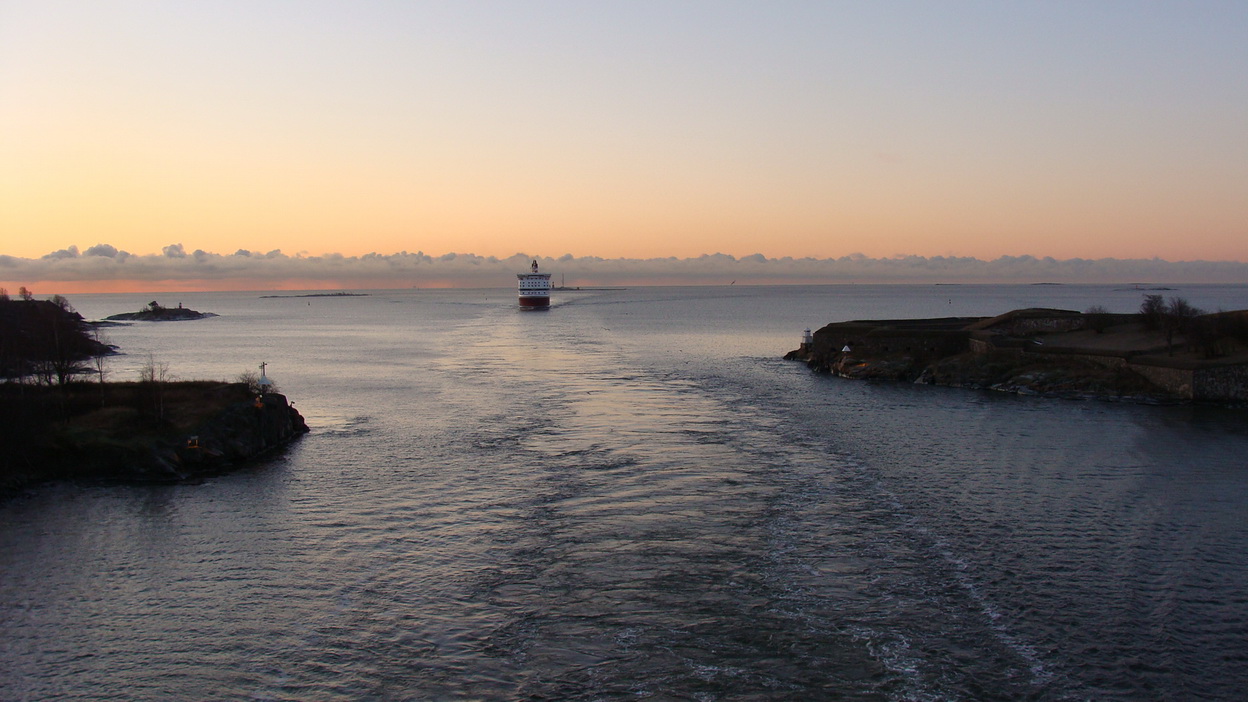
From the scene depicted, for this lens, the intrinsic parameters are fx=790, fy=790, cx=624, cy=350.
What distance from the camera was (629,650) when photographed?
687 inches

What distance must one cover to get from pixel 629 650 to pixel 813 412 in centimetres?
3227

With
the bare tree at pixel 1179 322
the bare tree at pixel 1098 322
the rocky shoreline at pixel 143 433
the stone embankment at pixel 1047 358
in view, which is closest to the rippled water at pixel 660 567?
the rocky shoreline at pixel 143 433

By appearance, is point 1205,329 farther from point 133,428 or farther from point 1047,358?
point 133,428

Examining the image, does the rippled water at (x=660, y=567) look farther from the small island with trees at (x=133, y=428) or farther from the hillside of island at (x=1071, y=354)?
the hillside of island at (x=1071, y=354)

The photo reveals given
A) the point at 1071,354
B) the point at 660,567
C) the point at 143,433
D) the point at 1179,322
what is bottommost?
the point at 660,567

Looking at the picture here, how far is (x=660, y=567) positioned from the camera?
72.1 feet

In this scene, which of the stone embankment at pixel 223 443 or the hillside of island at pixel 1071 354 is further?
the hillside of island at pixel 1071 354

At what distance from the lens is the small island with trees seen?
108 feet

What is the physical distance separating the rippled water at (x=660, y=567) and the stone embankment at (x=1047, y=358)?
660 cm

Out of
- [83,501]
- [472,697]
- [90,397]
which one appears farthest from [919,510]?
[90,397]

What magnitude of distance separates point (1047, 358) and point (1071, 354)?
1.56 metres

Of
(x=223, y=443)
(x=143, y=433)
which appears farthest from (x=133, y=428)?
(x=223, y=443)

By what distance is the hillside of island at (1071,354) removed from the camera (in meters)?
49.5

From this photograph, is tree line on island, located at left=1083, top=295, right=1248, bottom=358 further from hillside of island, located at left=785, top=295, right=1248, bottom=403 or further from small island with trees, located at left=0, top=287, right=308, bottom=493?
small island with trees, located at left=0, top=287, right=308, bottom=493
